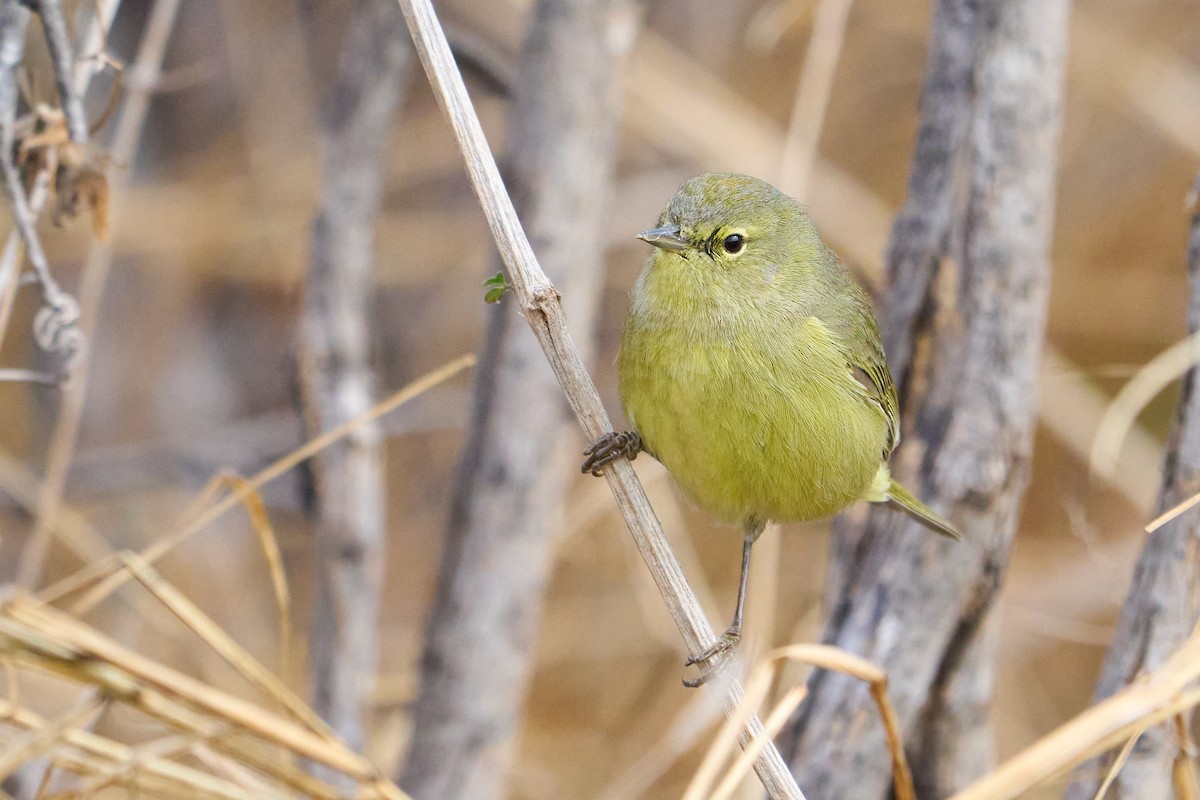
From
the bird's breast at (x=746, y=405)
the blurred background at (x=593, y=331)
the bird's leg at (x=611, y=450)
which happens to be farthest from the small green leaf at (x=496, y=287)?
the blurred background at (x=593, y=331)

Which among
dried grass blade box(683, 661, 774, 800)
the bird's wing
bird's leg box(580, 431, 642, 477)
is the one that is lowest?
dried grass blade box(683, 661, 774, 800)

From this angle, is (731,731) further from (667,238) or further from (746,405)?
(667,238)

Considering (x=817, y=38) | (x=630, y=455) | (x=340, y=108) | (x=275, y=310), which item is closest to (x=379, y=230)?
(x=275, y=310)

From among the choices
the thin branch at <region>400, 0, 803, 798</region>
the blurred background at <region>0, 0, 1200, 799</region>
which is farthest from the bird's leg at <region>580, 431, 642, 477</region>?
the blurred background at <region>0, 0, 1200, 799</region>

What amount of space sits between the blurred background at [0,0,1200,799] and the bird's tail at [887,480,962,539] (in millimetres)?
2092

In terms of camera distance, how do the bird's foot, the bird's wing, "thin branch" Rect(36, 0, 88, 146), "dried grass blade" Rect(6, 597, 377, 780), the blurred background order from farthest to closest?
the blurred background < the bird's wing < "thin branch" Rect(36, 0, 88, 146) < the bird's foot < "dried grass blade" Rect(6, 597, 377, 780)

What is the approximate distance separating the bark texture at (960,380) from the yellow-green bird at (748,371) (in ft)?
0.43

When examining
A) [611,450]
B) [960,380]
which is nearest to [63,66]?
[611,450]

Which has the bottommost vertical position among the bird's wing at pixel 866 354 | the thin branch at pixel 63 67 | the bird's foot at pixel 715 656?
the bird's foot at pixel 715 656

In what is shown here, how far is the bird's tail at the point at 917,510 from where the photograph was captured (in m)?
2.67

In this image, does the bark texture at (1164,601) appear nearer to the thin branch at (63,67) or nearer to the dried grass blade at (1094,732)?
the dried grass blade at (1094,732)

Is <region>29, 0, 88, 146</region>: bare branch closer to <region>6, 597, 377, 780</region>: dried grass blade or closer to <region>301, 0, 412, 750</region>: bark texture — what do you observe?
<region>301, 0, 412, 750</region>: bark texture

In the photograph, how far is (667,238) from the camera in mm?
2648

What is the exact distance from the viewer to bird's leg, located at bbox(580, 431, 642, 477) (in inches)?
98.2
